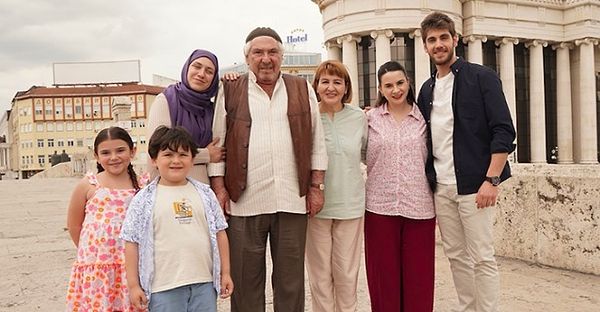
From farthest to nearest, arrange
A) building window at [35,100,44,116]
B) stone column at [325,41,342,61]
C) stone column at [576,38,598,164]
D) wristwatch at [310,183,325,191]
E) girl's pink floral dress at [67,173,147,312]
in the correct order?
building window at [35,100,44,116] < stone column at [576,38,598,164] < stone column at [325,41,342,61] < wristwatch at [310,183,325,191] < girl's pink floral dress at [67,173,147,312]

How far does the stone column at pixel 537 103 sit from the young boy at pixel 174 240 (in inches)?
1529

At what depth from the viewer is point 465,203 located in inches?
147

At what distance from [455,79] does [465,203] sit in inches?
35.4

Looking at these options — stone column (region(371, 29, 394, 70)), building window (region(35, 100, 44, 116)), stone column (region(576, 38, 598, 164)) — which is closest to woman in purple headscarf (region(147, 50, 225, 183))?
stone column (region(371, 29, 394, 70))

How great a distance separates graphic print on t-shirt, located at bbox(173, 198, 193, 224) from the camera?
3.02 meters

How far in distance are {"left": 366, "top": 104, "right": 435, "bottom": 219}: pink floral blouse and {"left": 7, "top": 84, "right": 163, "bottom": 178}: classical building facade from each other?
83966 mm

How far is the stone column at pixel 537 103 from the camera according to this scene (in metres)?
38.0

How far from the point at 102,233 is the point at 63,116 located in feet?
304

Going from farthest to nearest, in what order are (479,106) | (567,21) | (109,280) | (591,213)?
(567,21) < (591,213) < (479,106) < (109,280)

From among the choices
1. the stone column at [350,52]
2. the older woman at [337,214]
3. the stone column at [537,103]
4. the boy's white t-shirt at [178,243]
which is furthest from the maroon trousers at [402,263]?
the stone column at [537,103]

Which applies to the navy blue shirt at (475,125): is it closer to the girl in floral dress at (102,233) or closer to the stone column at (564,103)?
the girl in floral dress at (102,233)

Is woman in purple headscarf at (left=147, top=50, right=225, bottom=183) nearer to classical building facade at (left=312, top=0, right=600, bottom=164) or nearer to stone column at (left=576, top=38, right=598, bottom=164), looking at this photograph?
classical building facade at (left=312, top=0, right=600, bottom=164)

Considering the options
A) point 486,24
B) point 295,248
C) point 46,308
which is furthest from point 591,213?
point 486,24

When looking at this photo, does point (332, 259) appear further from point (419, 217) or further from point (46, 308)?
point (46, 308)
